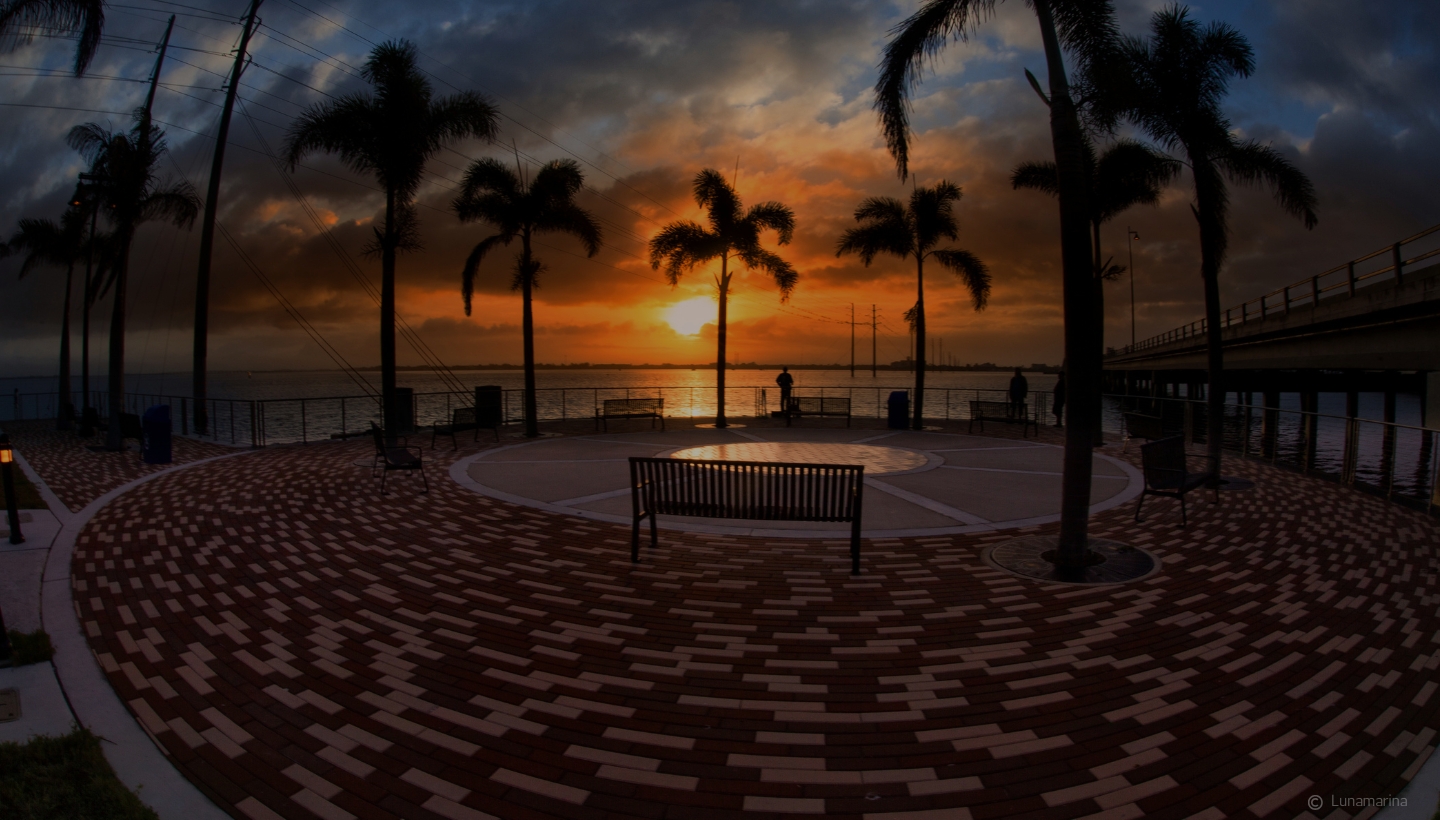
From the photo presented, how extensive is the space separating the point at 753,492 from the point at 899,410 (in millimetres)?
13619

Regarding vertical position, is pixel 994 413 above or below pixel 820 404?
below

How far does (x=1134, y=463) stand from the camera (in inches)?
492

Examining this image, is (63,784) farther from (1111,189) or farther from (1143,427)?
(1111,189)

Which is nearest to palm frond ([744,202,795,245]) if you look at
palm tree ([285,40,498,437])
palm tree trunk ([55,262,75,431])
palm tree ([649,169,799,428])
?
palm tree ([649,169,799,428])

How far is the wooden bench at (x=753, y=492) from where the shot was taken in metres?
6.04

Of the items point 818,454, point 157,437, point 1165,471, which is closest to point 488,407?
point 157,437

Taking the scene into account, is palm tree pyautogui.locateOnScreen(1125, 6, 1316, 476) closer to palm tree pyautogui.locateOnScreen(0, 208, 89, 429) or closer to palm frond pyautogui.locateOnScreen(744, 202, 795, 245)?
palm frond pyautogui.locateOnScreen(744, 202, 795, 245)

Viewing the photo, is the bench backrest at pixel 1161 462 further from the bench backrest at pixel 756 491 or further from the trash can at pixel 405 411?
the trash can at pixel 405 411

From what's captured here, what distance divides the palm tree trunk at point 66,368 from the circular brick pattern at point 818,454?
2293cm

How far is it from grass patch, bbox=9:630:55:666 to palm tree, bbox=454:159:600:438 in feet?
43.0

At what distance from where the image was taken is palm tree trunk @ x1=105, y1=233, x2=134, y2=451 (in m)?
14.3

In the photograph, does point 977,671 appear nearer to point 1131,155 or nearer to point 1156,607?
point 1156,607

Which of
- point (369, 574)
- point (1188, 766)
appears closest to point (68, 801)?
point (369, 574)

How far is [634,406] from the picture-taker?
Answer: 19.9 metres
